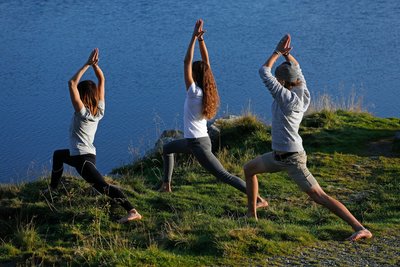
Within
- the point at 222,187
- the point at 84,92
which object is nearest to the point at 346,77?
the point at 222,187

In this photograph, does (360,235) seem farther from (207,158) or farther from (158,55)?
(158,55)

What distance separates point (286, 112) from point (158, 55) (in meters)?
14.4

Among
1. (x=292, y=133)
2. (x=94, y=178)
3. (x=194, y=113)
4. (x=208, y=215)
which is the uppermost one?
(x=194, y=113)

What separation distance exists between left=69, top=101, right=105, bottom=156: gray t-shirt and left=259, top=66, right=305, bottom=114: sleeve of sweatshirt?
2198 millimetres

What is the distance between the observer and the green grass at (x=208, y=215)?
696cm

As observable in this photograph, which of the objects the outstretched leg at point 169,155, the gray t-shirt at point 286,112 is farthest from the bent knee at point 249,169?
the outstretched leg at point 169,155

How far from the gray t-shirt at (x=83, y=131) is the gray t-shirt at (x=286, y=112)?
2190 mm

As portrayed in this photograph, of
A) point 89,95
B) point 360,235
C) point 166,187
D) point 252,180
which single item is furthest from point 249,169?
point 89,95

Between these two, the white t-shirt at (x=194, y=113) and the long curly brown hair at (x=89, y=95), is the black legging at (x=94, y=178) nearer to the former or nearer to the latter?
the long curly brown hair at (x=89, y=95)

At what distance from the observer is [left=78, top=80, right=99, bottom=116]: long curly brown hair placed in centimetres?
827

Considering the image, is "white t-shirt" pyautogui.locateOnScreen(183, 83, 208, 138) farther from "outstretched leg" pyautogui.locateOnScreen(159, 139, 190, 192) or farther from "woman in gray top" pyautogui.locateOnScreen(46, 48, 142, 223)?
"woman in gray top" pyautogui.locateOnScreen(46, 48, 142, 223)

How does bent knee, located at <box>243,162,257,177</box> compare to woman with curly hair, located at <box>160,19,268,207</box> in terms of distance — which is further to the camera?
woman with curly hair, located at <box>160,19,268,207</box>

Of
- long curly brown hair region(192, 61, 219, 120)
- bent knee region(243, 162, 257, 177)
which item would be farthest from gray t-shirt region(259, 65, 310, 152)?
long curly brown hair region(192, 61, 219, 120)

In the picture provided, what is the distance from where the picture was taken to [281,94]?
23.1 feet
